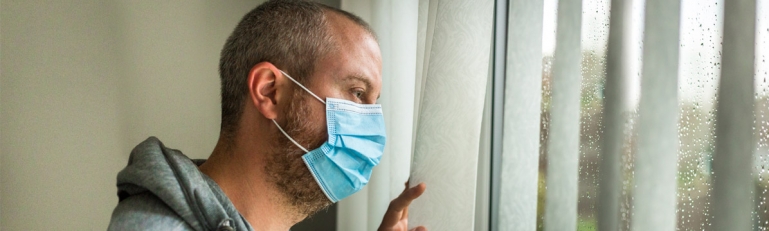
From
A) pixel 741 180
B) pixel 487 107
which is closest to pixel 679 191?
pixel 741 180

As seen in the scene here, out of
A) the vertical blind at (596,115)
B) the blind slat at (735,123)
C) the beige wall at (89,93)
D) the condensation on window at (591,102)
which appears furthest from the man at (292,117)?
the beige wall at (89,93)

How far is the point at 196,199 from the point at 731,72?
909 mm

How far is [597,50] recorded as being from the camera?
1.10m

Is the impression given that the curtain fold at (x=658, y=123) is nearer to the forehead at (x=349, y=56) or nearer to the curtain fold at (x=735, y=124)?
the curtain fold at (x=735, y=124)

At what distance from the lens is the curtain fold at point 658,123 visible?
36.4 inches

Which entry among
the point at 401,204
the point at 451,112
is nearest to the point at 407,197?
the point at 401,204

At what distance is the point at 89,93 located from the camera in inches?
71.2

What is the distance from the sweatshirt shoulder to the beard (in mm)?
246

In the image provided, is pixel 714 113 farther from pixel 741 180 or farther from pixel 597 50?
pixel 597 50

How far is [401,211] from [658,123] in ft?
2.27

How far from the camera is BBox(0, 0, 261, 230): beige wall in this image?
174 centimetres

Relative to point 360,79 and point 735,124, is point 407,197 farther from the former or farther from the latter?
point 735,124

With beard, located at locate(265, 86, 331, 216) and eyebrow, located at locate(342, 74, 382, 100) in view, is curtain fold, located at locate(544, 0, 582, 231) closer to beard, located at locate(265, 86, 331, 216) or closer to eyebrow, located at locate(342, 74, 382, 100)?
eyebrow, located at locate(342, 74, 382, 100)

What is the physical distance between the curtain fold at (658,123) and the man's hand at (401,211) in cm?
50
